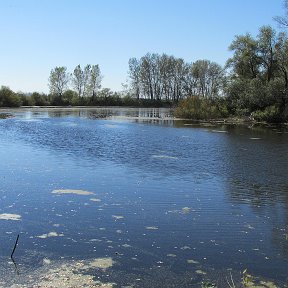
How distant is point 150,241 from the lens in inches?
335

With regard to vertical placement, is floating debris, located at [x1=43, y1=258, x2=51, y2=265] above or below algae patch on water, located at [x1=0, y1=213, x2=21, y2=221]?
below

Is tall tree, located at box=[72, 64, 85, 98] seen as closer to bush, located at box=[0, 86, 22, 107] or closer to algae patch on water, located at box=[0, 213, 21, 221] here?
bush, located at box=[0, 86, 22, 107]

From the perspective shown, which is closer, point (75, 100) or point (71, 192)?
point (71, 192)

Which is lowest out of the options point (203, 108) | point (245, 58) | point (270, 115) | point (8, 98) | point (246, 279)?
point (246, 279)

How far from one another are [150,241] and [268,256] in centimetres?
235

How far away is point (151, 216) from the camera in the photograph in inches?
408

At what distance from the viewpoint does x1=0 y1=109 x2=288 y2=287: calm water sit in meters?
7.30

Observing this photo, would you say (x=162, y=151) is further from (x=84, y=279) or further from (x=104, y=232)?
(x=84, y=279)

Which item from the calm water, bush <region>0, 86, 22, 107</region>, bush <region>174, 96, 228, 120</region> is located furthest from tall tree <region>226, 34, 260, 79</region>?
bush <region>0, 86, 22, 107</region>

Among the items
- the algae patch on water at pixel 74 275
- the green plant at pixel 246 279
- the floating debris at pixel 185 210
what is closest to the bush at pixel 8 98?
the floating debris at pixel 185 210

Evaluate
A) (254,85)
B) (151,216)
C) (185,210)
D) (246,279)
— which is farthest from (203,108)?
(246,279)

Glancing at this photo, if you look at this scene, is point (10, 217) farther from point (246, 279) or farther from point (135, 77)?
point (135, 77)

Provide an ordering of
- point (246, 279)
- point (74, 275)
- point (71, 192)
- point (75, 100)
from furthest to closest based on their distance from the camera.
Result: point (75, 100) → point (71, 192) → point (74, 275) → point (246, 279)

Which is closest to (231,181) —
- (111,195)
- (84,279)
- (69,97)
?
(111,195)
